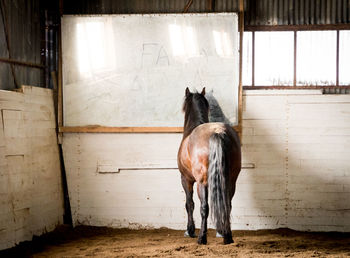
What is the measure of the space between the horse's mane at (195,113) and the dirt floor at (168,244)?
1332 millimetres

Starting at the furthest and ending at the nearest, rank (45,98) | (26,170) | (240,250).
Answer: (45,98) → (26,170) → (240,250)

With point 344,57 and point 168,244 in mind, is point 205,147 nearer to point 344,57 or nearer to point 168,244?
point 168,244

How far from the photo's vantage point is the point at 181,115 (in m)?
5.52

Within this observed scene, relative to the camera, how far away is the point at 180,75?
5.50m

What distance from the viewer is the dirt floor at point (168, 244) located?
399cm

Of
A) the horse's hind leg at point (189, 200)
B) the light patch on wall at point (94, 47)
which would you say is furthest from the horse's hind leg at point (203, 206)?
the light patch on wall at point (94, 47)

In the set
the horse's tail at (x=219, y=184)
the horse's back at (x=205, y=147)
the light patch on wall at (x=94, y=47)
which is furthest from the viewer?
the light patch on wall at (x=94, y=47)

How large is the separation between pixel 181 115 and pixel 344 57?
231 cm

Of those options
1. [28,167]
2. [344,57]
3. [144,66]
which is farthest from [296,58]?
[28,167]

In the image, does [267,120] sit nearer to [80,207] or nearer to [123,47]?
[123,47]

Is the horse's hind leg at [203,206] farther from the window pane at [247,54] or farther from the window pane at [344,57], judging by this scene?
the window pane at [344,57]

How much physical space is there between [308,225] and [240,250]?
186 cm

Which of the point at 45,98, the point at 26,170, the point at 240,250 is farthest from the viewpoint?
the point at 45,98

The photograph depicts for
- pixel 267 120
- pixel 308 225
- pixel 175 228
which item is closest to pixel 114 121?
pixel 175 228
